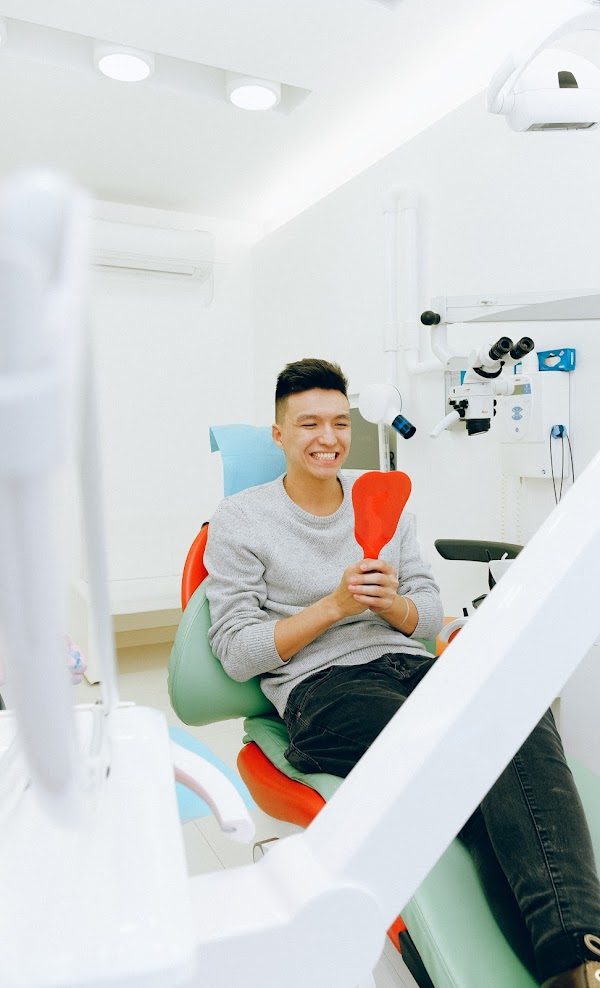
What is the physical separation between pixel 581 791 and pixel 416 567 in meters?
0.65

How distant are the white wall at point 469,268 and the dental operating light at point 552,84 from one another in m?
0.94

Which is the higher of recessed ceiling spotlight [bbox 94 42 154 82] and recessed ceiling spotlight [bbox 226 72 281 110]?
recessed ceiling spotlight [bbox 94 42 154 82]

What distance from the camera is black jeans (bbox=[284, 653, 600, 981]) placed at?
95cm

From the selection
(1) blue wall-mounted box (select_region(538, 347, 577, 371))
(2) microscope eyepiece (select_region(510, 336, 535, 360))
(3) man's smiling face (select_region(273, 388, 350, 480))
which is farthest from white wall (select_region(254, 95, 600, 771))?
(3) man's smiling face (select_region(273, 388, 350, 480))

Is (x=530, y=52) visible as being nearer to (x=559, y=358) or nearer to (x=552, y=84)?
(x=552, y=84)

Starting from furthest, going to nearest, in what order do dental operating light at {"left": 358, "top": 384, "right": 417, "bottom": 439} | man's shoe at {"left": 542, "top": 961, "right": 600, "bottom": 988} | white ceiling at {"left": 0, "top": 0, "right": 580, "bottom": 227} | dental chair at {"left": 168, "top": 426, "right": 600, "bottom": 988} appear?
1. dental operating light at {"left": 358, "top": 384, "right": 417, "bottom": 439}
2. white ceiling at {"left": 0, "top": 0, "right": 580, "bottom": 227}
3. dental chair at {"left": 168, "top": 426, "right": 600, "bottom": 988}
4. man's shoe at {"left": 542, "top": 961, "right": 600, "bottom": 988}

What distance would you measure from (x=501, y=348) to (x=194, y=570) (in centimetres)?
100

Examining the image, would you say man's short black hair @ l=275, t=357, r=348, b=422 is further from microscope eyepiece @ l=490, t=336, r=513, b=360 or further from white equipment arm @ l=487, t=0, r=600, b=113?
white equipment arm @ l=487, t=0, r=600, b=113

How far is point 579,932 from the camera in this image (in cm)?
92

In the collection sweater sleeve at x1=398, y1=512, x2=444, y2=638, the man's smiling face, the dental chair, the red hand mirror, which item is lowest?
the dental chair

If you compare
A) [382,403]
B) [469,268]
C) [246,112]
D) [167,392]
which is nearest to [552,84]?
[469,268]

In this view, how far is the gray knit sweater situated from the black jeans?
0.12 m

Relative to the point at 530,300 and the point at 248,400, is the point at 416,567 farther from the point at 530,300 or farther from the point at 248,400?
the point at 248,400

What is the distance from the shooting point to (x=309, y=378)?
6.07 feet
